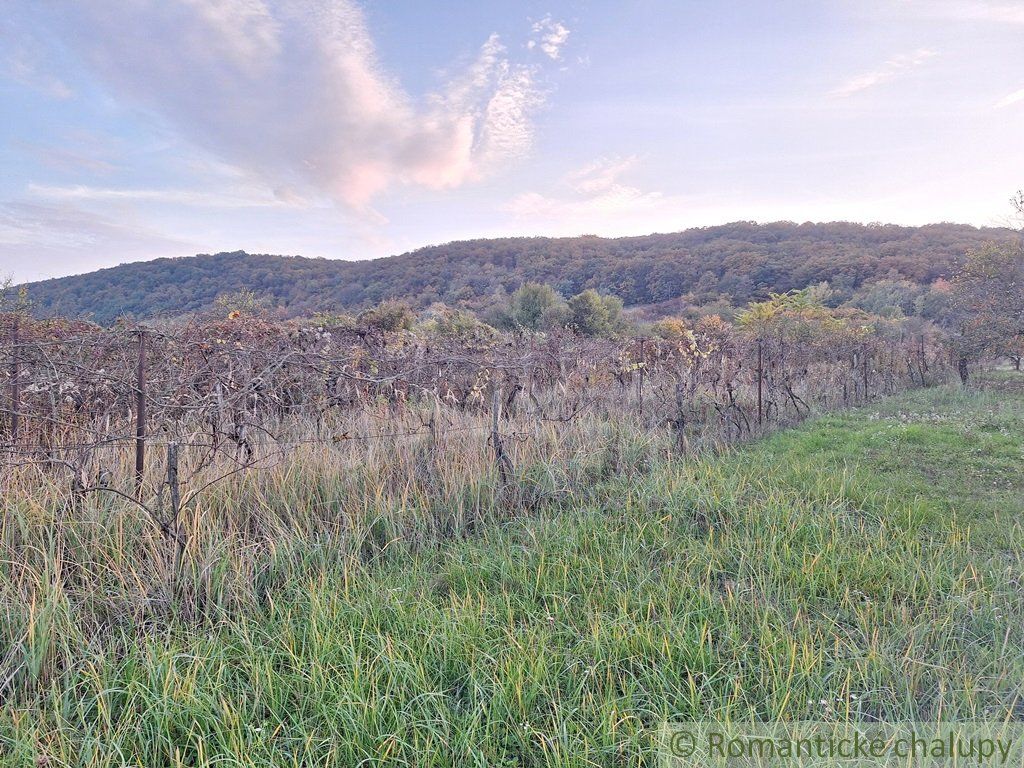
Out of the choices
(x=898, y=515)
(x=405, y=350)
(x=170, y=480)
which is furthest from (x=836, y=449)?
(x=170, y=480)

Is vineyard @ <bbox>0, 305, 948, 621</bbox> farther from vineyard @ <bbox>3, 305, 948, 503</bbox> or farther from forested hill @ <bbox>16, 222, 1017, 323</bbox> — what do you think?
forested hill @ <bbox>16, 222, 1017, 323</bbox>

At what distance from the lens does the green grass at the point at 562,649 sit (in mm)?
1765

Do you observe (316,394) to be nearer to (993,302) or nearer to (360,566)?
(360,566)

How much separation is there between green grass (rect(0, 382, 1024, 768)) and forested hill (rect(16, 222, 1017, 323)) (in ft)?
80.7

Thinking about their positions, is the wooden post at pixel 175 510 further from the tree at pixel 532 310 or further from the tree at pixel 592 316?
the tree at pixel 532 310

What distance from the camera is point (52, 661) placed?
2.07m

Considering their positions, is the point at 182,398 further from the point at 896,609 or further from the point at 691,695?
the point at 896,609

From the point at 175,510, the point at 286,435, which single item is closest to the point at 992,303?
the point at 286,435

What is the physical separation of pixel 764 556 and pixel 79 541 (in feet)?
12.2

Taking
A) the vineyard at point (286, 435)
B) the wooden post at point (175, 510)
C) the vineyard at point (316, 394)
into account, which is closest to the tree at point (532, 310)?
the vineyard at point (316, 394)

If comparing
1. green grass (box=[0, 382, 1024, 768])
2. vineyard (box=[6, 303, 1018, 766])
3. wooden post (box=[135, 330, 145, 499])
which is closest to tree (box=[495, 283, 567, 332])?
vineyard (box=[6, 303, 1018, 766])

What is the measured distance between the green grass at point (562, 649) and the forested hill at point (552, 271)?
24610mm

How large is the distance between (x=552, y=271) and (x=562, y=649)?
40025mm

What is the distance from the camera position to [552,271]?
134ft
